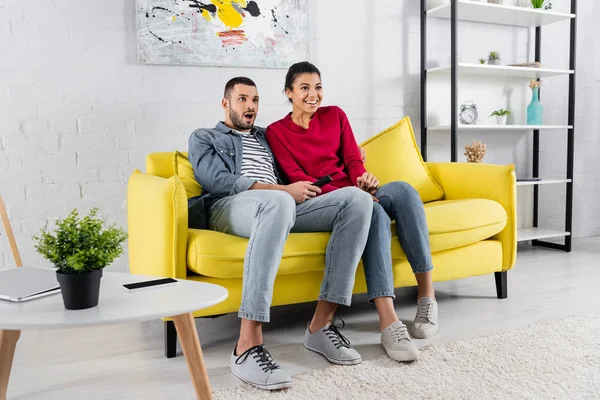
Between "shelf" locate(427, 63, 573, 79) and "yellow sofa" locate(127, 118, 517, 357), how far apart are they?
0.78 metres

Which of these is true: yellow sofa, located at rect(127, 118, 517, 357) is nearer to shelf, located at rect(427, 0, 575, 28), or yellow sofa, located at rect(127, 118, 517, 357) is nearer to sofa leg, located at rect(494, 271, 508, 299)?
sofa leg, located at rect(494, 271, 508, 299)

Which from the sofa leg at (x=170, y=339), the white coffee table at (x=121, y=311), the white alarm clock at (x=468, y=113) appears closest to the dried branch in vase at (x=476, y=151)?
the white alarm clock at (x=468, y=113)

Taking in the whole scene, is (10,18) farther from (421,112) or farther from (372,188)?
(421,112)

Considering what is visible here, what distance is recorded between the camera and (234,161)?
2.23m

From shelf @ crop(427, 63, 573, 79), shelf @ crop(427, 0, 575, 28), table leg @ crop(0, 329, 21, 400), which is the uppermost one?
shelf @ crop(427, 0, 575, 28)

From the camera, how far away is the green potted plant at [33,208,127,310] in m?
1.14

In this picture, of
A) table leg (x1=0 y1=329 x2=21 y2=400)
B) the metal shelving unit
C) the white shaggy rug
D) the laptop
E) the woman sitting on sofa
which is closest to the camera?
the laptop

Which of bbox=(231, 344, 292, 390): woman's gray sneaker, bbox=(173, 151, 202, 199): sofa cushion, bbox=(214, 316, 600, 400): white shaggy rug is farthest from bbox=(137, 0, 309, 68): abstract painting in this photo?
bbox=(214, 316, 600, 400): white shaggy rug

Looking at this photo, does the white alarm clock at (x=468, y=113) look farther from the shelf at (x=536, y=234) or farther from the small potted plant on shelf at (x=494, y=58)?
the shelf at (x=536, y=234)

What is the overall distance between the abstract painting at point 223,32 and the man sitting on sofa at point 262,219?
749mm

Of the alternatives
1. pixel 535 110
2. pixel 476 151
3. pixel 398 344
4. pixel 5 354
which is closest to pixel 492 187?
pixel 476 151

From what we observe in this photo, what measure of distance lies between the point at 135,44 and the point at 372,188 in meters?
1.46

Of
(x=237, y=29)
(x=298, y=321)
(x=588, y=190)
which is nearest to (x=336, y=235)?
(x=298, y=321)

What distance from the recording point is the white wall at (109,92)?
8.64ft
